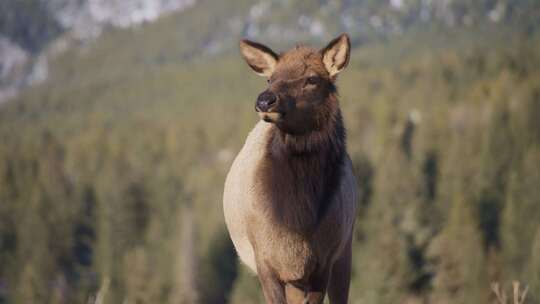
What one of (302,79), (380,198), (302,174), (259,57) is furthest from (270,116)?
(380,198)

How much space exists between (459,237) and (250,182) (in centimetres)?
4598

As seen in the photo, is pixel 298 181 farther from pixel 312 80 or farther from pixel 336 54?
pixel 336 54

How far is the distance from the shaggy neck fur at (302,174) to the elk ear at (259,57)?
61 cm

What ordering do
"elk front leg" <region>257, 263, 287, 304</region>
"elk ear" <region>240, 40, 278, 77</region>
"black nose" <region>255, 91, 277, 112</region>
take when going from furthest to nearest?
"elk ear" <region>240, 40, 278, 77</region> < "elk front leg" <region>257, 263, 287, 304</region> < "black nose" <region>255, 91, 277, 112</region>

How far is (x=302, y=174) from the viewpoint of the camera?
807 cm

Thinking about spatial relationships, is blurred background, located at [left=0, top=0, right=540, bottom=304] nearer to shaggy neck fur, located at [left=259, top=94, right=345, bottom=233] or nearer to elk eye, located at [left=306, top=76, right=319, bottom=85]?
shaggy neck fur, located at [left=259, top=94, right=345, bottom=233]

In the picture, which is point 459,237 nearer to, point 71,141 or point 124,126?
point 71,141

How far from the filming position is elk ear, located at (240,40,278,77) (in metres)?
8.18

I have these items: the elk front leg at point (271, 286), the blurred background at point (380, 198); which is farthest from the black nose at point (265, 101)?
the blurred background at point (380, 198)

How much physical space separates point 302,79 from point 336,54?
0.45 meters

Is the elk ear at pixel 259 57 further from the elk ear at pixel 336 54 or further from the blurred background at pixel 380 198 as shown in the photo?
the blurred background at pixel 380 198

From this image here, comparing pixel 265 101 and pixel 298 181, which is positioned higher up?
pixel 265 101

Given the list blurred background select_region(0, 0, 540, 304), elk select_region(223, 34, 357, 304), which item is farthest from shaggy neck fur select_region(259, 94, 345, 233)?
blurred background select_region(0, 0, 540, 304)

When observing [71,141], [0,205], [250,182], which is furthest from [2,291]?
[71,141]
